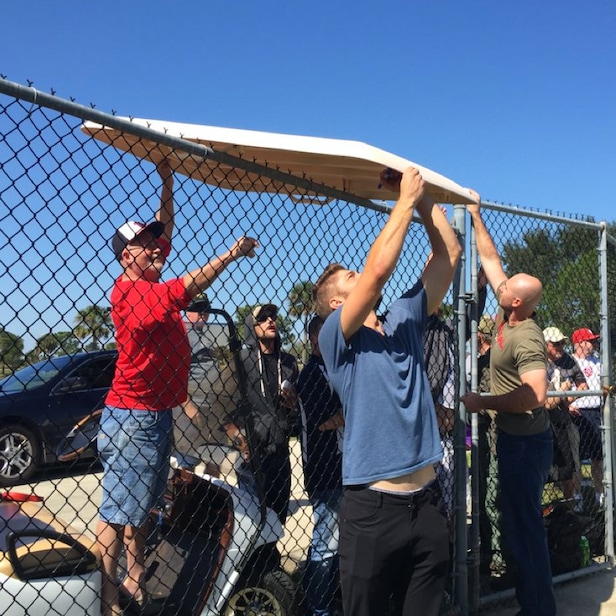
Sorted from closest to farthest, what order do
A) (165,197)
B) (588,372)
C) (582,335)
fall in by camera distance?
(165,197) < (582,335) < (588,372)

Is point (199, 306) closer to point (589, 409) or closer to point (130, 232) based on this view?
point (130, 232)

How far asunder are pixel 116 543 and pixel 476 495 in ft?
7.17

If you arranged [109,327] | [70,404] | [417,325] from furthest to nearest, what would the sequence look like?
[70,404]
[109,327]
[417,325]

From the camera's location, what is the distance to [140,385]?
2.97 meters

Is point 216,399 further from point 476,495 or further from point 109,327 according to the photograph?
point 476,495

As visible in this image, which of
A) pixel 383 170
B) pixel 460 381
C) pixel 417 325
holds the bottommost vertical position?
pixel 460 381

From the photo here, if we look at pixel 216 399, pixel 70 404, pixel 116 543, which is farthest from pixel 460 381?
pixel 70 404

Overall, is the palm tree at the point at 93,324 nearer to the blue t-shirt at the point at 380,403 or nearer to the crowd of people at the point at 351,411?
the crowd of people at the point at 351,411

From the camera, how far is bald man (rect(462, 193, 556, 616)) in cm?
361

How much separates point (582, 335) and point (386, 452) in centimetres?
435

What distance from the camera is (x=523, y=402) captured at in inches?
138

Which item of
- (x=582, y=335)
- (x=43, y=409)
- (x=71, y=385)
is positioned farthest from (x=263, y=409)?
(x=43, y=409)

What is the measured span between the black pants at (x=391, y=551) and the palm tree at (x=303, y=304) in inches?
46.2

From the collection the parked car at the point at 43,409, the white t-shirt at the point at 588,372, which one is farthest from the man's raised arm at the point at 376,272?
the parked car at the point at 43,409
